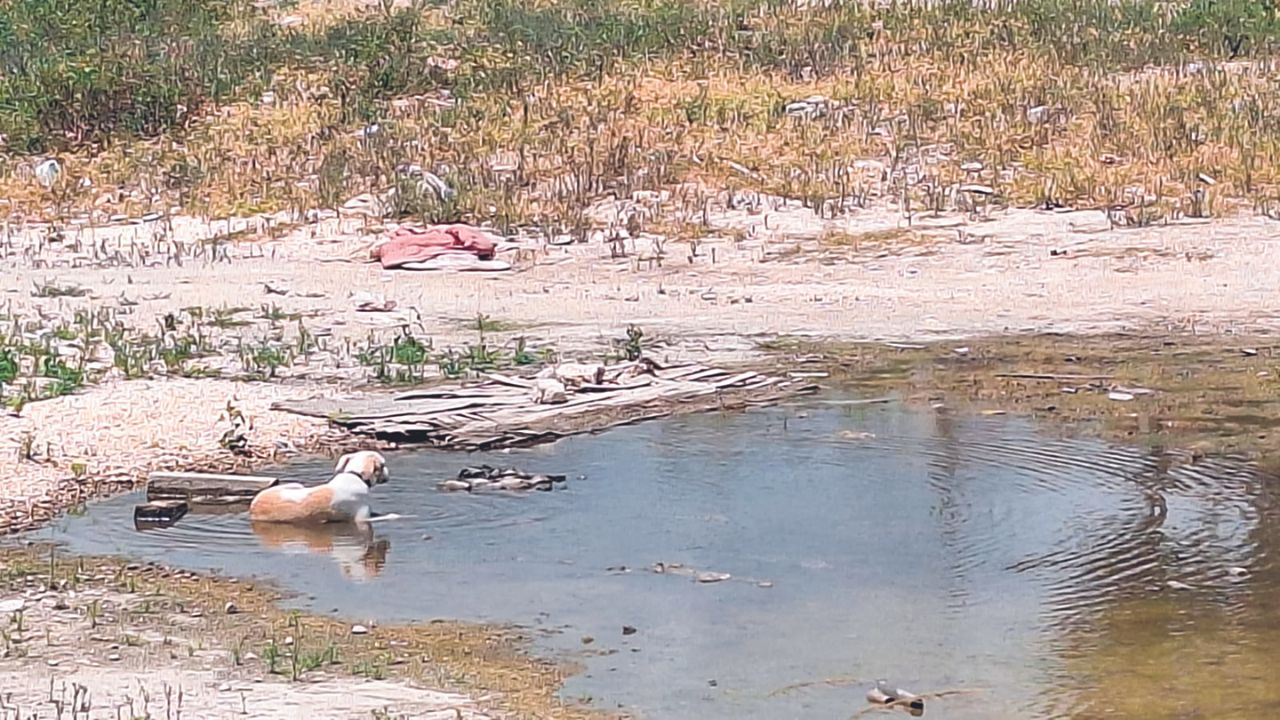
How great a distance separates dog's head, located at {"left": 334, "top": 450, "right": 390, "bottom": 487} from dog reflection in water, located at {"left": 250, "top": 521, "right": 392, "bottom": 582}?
415 millimetres

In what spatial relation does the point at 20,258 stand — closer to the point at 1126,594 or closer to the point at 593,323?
the point at 593,323

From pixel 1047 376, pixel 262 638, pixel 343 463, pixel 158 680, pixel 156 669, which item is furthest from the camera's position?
pixel 1047 376

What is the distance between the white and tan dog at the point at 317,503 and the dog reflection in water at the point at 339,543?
0.03 metres

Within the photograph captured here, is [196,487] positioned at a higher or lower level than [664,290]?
lower

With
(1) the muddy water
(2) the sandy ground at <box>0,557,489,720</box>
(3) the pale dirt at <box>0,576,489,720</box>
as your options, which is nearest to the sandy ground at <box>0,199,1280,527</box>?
(1) the muddy water

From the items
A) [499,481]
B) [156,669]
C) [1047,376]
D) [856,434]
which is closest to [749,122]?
[1047,376]

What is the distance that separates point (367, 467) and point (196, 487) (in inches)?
26.2

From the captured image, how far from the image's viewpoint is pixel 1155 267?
1412cm

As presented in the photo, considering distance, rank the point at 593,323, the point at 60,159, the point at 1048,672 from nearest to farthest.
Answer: the point at 1048,672, the point at 593,323, the point at 60,159

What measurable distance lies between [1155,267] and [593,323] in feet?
13.8

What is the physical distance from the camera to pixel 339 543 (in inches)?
289

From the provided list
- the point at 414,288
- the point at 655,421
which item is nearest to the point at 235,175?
the point at 414,288

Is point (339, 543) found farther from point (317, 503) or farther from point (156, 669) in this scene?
point (156, 669)

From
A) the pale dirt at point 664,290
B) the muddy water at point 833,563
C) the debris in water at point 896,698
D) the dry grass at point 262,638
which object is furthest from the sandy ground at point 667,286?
the debris in water at point 896,698
